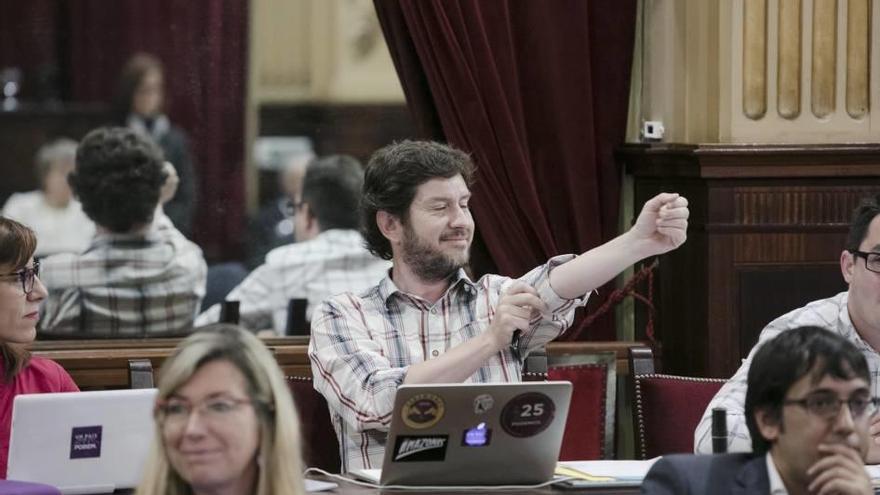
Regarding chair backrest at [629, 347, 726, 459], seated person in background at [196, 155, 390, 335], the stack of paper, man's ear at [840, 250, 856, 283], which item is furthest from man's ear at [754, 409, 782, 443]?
seated person in background at [196, 155, 390, 335]

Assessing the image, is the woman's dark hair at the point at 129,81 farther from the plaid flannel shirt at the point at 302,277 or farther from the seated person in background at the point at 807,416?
the seated person in background at the point at 807,416

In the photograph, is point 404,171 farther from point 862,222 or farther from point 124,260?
point 124,260

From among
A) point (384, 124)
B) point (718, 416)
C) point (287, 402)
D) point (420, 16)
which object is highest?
point (420, 16)

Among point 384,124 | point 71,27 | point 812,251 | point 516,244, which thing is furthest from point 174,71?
point 812,251

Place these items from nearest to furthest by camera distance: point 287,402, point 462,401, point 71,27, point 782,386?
point 287,402, point 782,386, point 462,401, point 71,27

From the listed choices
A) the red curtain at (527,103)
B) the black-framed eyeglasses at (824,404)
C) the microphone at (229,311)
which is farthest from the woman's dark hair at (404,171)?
the black-framed eyeglasses at (824,404)

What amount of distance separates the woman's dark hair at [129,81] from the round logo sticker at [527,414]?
2.48 meters

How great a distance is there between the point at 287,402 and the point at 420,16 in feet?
10.3

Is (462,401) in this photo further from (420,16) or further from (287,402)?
(420,16)

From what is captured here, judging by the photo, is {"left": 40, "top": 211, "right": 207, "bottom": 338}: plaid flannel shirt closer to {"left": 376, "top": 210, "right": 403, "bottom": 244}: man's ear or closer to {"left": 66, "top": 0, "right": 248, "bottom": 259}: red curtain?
{"left": 66, "top": 0, "right": 248, "bottom": 259}: red curtain

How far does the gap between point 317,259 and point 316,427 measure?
59.0 inches

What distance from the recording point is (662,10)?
216 inches

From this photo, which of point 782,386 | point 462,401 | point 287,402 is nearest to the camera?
point 287,402

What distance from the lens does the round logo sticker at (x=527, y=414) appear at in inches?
124
